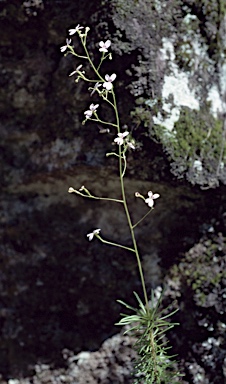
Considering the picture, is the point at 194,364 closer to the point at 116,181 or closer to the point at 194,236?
the point at 194,236

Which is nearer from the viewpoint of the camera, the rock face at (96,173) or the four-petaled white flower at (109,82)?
the four-petaled white flower at (109,82)

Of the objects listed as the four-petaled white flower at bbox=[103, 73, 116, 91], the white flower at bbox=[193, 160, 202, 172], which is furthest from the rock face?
the four-petaled white flower at bbox=[103, 73, 116, 91]

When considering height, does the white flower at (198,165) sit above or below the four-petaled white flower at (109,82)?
below

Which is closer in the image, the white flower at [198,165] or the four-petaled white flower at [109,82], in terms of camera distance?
the four-petaled white flower at [109,82]

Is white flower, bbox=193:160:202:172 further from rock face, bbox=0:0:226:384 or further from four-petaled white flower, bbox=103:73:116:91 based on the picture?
four-petaled white flower, bbox=103:73:116:91

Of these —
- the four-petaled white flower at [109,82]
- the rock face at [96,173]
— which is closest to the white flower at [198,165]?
→ the rock face at [96,173]

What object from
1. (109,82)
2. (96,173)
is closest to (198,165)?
(96,173)

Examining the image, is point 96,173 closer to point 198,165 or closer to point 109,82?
point 198,165

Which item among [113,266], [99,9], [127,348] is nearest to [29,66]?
[99,9]

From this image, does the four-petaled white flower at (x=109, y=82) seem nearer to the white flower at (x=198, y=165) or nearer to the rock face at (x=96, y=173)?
the rock face at (x=96, y=173)
